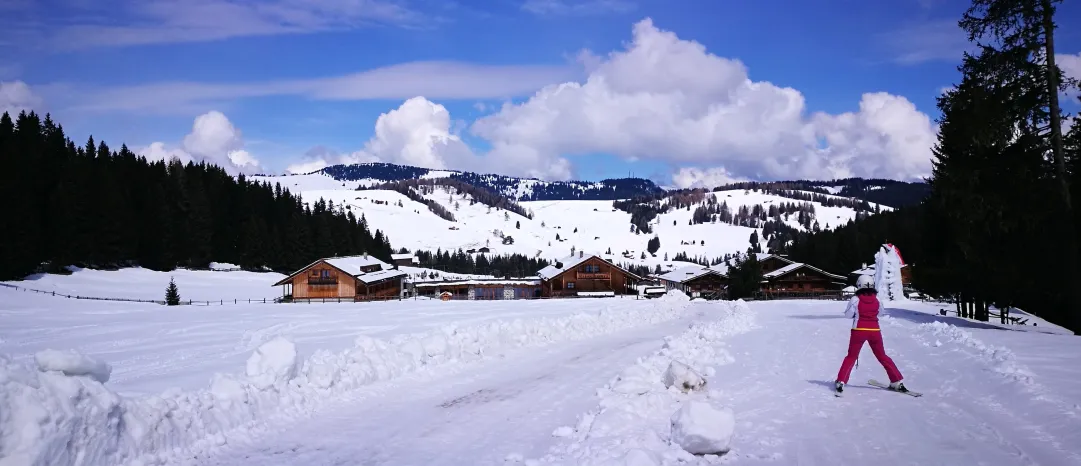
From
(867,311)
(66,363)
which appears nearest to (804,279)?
(867,311)

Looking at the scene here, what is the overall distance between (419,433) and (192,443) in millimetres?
2788

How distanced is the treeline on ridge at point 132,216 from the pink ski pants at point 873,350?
7985cm

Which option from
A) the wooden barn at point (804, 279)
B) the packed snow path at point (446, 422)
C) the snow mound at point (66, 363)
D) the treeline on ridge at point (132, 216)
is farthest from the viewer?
the wooden barn at point (804, 279)

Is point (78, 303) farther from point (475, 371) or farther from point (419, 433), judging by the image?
point (419, 433)

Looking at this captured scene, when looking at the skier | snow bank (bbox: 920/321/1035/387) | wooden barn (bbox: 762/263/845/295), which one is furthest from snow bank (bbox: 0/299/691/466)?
wooden barn (bbox: 762/263/845/295)

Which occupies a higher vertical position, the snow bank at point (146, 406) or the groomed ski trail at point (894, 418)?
the snow bank at point (146, 406)

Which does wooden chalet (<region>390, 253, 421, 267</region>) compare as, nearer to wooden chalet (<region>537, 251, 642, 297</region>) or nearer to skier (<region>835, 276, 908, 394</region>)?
wooden chalet (<region>537, 251, 642, 297</region>)

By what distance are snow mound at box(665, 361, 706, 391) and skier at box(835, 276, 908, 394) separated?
232 centimetres

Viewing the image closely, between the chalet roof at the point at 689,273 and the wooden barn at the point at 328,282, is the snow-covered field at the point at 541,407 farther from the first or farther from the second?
the chalet roof at the point at 689,273

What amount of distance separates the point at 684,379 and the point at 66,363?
28.7ft

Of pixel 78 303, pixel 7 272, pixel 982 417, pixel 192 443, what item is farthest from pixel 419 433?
pixel 7 272

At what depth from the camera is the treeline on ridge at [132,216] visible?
228 feet

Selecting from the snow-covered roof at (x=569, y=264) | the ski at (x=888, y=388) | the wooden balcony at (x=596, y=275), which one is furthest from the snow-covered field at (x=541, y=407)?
the snow-covered roof at (x=569, y=264)

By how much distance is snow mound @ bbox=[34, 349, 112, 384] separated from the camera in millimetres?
7594
